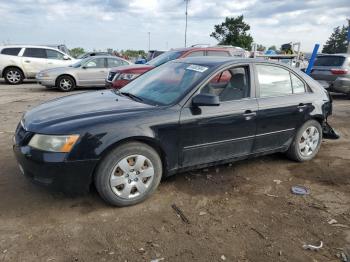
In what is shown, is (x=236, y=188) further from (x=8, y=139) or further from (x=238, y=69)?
(x=8, y=139)

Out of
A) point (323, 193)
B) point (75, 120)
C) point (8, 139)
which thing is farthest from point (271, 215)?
point (8, 139)

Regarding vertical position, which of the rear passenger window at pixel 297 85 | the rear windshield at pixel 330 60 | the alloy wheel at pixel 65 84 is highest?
the rear windshield at pixel 330 60

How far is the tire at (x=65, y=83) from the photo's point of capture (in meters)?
12.3

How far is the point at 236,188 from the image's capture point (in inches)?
161

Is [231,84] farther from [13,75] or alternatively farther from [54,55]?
[13,75]

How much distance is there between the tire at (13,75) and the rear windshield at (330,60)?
39.5 ft

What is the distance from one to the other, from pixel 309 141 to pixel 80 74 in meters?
9.70

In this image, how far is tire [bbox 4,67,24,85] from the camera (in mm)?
14508

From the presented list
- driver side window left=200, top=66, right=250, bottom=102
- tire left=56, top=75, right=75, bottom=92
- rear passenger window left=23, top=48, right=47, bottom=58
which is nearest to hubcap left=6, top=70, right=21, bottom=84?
rear passenger window left=23, top=48, right=47, bottom=58

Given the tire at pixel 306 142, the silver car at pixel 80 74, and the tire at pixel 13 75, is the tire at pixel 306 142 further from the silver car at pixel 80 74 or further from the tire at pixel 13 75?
the tire at pixel 13 75

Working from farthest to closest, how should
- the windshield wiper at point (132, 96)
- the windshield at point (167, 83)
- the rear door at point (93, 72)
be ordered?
the rear door at point (93, 72) → the windshield wiper at point (132, 96) → the windshield at point (167, 83)

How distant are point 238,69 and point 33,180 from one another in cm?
268

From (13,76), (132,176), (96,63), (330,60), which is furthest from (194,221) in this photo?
(13,76)

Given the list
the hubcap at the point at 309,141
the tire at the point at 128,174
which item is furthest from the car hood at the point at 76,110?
the hubcap at the point at 309,141
